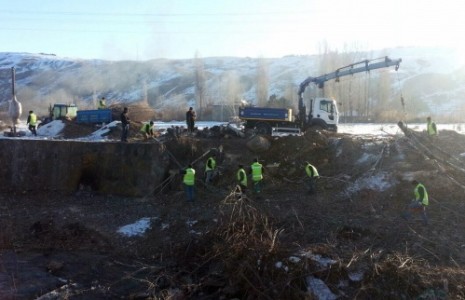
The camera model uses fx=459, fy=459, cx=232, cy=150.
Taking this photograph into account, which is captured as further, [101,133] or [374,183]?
[101,133]

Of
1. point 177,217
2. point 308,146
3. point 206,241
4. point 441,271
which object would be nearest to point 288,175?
point 308,146

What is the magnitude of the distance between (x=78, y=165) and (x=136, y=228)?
5160 millimetres

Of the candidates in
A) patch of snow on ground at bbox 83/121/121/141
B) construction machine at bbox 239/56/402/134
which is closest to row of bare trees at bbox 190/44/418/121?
construction machine at bbox 239/56/402/134

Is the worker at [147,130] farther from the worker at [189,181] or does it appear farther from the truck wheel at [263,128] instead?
the truck wheel at [263,128]

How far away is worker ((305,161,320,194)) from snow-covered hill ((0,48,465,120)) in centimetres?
4465

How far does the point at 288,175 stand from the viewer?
57.0ft

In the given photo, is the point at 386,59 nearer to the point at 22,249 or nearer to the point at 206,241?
the point at 206,241

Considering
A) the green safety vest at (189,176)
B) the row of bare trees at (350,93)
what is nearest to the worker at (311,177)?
the green safety vest at (189,176)

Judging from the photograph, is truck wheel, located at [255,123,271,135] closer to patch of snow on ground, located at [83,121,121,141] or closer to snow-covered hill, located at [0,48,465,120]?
patch of snow on ground, located at [83,121,121,141]

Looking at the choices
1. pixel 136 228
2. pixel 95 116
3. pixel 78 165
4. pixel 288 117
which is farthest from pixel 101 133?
pixel 136 228

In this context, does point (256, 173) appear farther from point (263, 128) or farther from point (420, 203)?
point (263, 128)

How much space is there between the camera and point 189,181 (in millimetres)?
15555

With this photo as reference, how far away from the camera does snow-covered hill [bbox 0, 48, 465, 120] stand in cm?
7419

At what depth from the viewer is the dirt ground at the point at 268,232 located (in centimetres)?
907
